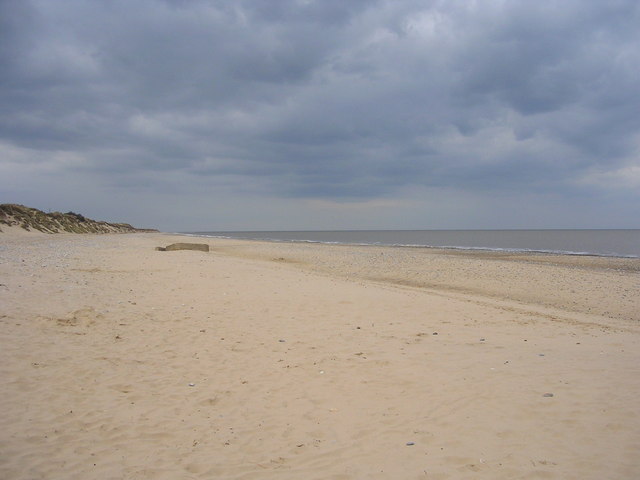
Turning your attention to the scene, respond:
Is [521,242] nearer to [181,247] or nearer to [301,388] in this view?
[181,247]

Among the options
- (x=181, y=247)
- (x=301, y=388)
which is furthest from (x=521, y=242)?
(x=301, y=388)

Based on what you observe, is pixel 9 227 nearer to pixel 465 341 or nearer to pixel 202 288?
pixel 202 288

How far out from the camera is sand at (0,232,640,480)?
415 centimetres

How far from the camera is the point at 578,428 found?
4.81 meters

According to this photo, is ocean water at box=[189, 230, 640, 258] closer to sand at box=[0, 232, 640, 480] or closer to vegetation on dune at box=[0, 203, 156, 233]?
vegetation on dune at box=[0, 203, 156, 233]

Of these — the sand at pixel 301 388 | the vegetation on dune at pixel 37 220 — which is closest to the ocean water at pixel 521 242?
the vegetation on dune at pixel 37 220

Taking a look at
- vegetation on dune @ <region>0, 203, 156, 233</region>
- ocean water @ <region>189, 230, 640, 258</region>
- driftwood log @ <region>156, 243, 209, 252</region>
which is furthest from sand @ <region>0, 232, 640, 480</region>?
vegetation on dune @ <region>0, 203, 156, 233</region>

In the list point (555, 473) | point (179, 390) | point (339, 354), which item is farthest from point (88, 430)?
point (555, 473)

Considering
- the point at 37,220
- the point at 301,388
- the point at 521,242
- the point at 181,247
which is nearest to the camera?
the point at 301,388

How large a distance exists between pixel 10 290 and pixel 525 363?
11.7 m

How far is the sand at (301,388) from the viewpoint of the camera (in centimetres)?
415

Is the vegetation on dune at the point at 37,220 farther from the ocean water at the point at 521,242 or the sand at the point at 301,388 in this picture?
the sand at the point at 301,388

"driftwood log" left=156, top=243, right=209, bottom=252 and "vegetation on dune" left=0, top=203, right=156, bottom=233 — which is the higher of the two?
"vegetation on dune" left=0, top=203, right=156, bottom=233

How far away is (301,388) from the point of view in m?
6.05
